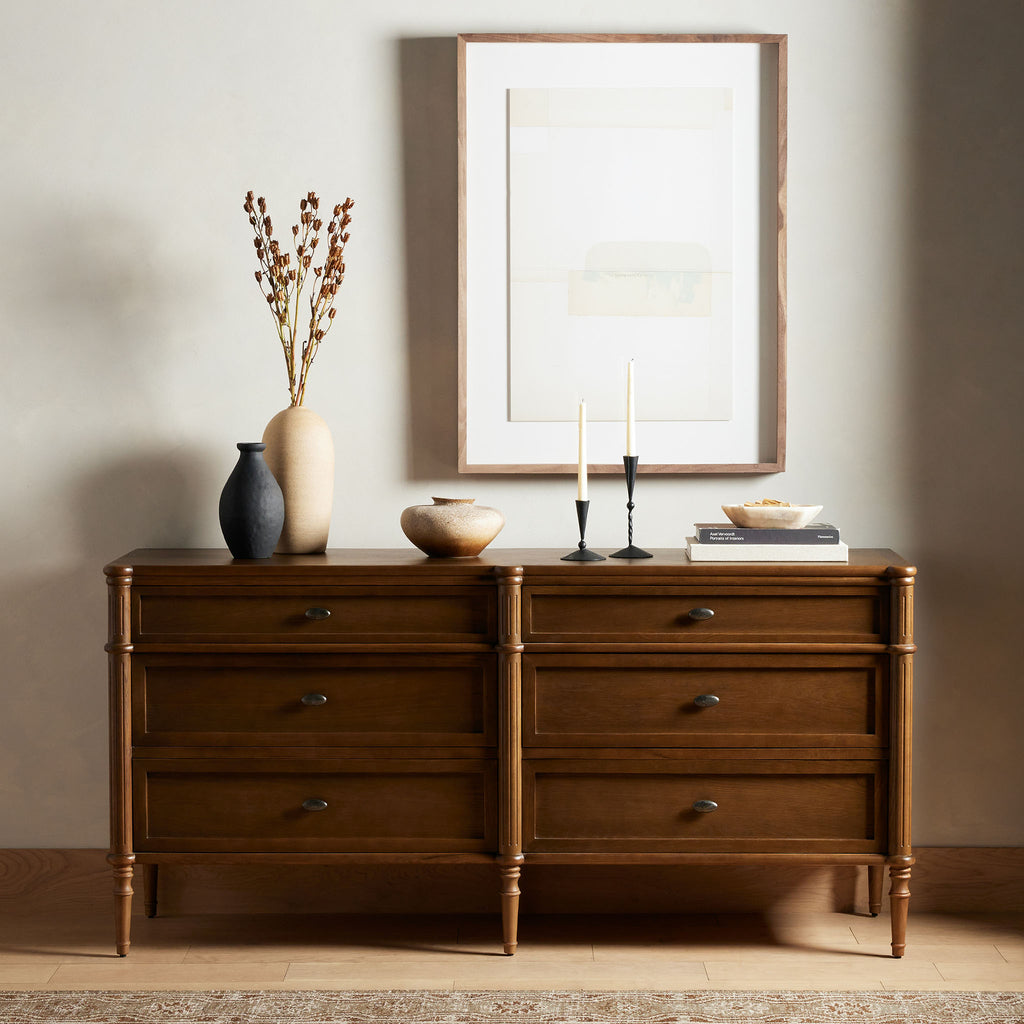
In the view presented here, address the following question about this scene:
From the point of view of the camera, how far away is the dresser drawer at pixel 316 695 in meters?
2.16

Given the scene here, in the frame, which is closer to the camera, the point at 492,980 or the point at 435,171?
the point at 492,980

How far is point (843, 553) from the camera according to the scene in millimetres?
2146

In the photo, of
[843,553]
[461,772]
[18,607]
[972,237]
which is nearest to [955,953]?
[843,553]

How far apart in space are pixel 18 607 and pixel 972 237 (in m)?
2.40

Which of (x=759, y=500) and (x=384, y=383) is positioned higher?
(x=384, y=383)

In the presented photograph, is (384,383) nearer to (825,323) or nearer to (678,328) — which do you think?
(678,328)

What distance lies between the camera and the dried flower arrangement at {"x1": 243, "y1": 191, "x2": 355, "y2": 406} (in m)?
2.31

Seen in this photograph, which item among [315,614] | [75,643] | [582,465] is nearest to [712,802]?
[582,465]

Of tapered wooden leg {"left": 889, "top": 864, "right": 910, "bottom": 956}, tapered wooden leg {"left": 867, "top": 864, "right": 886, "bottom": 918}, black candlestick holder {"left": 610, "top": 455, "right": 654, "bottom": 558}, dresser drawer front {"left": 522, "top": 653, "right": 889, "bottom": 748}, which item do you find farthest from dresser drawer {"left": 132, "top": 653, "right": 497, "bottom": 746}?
tapered wooden leg {"left": 867, "top": 864, "right": 886, "bottom": 918}

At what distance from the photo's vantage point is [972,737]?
2.51 metres

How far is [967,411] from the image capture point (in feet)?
8.08

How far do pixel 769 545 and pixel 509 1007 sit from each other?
1042 millimetres

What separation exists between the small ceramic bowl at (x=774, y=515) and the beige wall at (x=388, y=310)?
285 millimetres

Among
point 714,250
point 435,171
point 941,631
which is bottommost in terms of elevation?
point 941,631
